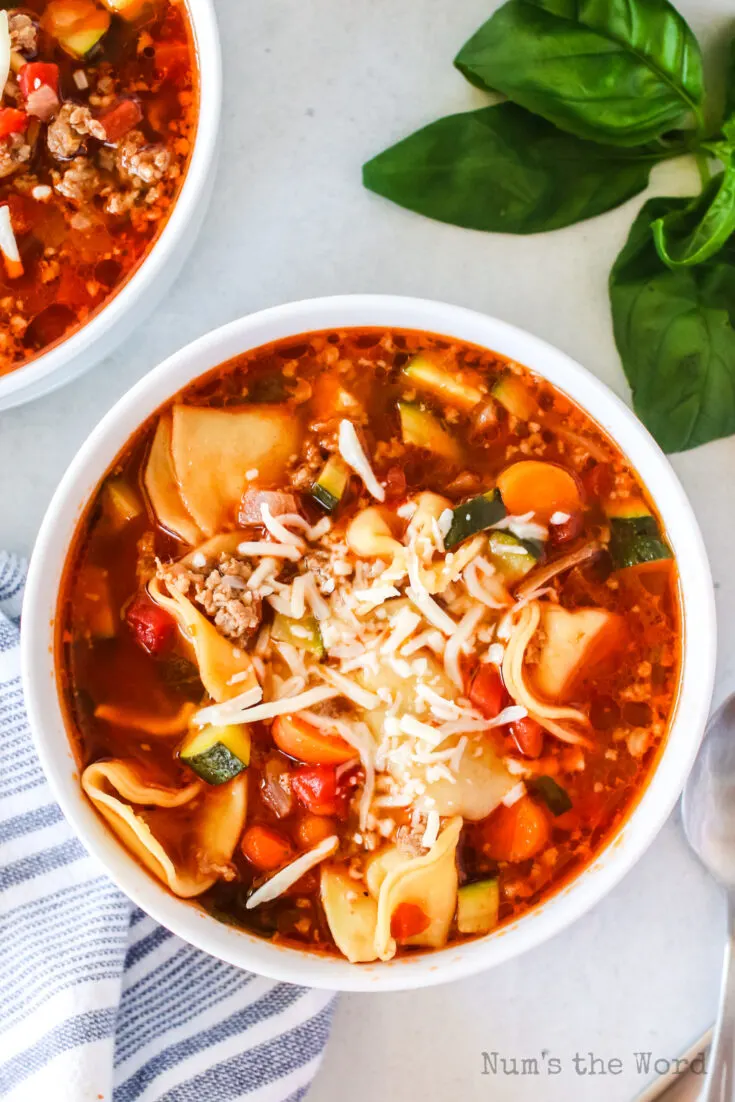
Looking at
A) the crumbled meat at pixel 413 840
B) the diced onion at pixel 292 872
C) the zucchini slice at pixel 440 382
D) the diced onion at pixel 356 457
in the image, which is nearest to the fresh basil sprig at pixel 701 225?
the zucchini slice at pixel 440 382

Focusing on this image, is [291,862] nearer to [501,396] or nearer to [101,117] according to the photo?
[501,396]

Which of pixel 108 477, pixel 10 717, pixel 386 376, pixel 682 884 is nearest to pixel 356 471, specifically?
pixel 386 376

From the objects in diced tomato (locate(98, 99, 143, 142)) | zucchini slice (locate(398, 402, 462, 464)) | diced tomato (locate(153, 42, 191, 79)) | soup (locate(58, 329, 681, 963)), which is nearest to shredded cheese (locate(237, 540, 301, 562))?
soup (locate(58, 329, 681, 963))

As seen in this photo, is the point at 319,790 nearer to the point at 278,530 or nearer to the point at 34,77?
the point at 278,530

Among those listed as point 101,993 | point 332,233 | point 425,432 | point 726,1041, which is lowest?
point 726,1041

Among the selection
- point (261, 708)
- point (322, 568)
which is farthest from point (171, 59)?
point (261, 708)

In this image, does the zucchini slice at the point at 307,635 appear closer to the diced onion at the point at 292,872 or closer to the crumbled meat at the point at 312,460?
the crumbled meat at the point at 312,460
